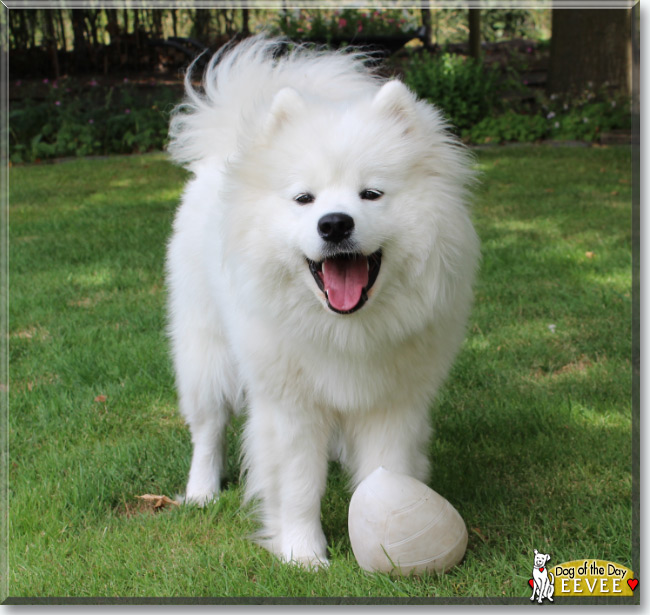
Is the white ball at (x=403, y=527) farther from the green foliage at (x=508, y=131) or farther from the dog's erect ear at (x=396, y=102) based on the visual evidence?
the green foliage at (x=508, y=131)

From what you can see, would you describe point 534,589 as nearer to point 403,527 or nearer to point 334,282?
point 403,527

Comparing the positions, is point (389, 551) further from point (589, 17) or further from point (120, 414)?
point (589, 17)

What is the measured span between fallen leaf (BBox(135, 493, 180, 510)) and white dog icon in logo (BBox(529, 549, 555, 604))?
1.46 m

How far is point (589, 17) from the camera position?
32.1ft

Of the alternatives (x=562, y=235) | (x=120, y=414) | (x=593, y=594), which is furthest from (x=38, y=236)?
(x=593, y=594)

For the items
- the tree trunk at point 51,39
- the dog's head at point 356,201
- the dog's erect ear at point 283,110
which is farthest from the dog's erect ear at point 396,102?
the tree trunk at point 51,39

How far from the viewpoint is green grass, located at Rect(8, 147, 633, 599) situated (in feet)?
8.61

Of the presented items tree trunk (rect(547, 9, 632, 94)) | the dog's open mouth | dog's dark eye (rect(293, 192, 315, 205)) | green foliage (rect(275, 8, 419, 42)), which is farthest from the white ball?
green foliage (rect(275, 8, 419, 42))

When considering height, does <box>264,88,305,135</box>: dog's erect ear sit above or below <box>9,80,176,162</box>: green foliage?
above

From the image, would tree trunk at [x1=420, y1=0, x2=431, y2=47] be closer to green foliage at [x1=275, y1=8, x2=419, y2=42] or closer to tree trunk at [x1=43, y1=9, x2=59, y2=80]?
green foliage at [x1=275, y1=8, x2=419, y2=42]

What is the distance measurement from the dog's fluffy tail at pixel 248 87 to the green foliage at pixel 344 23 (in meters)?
7.65

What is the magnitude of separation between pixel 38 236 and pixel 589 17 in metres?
7.29

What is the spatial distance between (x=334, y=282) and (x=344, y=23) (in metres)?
9.94

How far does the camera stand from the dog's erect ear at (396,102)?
2529 mm
